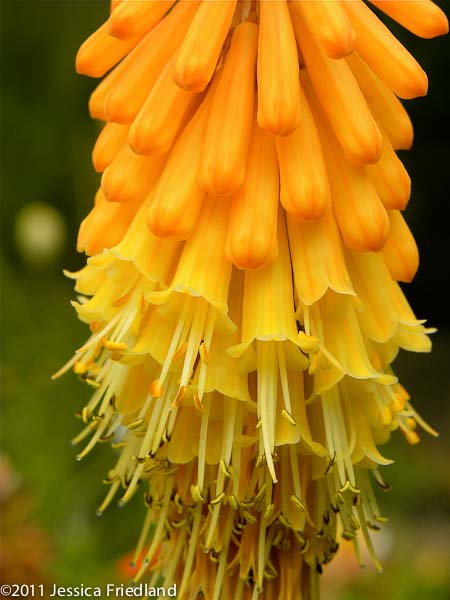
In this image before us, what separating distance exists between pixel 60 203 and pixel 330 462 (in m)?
3.47

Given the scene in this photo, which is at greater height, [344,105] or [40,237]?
[344,105]

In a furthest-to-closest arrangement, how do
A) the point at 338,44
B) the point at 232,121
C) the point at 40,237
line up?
the point at 40,237 < the point at 232,121 < the point at 338,44

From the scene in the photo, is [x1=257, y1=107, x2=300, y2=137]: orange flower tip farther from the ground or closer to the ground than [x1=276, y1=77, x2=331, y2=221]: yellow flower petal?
farther from the ground

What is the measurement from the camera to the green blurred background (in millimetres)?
3127

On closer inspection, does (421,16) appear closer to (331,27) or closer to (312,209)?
(331,27)

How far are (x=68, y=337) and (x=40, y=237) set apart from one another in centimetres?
47

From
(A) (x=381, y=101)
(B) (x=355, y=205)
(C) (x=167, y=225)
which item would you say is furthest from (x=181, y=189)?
(A) (x=381, y=101)

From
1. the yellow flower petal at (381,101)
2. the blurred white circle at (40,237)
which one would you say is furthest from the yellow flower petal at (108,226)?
the blurred white circle at (40,237)

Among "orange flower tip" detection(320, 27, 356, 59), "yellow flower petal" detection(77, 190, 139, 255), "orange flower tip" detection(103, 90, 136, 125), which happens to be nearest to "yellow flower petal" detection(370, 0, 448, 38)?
"orange flower tip" detection(320, 27, 356, 59)

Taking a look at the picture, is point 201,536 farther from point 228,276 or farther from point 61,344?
point 61,344

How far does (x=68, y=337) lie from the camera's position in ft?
13.7

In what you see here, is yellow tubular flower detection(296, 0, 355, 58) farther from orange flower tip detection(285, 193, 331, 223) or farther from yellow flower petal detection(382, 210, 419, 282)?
yellow flower petal detection(382, 210, 419, 282)

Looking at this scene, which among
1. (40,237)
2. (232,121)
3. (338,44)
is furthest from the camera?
(40,237)

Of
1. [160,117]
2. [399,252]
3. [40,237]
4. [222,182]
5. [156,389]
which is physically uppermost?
[160,117]
